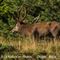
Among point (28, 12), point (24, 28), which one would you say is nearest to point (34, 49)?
point (28, 12)

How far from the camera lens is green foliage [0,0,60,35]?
1747 cm

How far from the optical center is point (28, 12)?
19562 millimetres

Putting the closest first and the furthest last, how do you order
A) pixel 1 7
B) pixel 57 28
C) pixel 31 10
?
pixel 1 7
pixel 57 28
pixel 31 10

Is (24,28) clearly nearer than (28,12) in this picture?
No

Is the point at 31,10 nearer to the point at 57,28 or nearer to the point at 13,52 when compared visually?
the point at 57,28

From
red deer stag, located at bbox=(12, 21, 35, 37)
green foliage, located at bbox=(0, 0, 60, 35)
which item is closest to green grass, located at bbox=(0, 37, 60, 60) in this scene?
green foliage, located at bbox=(0, 0, 60, 35)

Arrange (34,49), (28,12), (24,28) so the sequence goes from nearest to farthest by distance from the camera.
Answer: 1. (34,49)
2. (28,12)
3. (24,28)

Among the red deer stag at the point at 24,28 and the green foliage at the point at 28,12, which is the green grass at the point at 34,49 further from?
the red deer stag at the point at 24,28

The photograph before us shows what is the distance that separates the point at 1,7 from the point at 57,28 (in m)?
3.71

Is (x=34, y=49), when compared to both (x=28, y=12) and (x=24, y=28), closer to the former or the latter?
(x=28, y=12)

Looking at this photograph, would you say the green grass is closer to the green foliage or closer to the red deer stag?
the green foliage

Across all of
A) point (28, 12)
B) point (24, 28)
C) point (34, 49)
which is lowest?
point (24, 28)

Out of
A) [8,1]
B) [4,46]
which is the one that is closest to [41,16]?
[8,1]

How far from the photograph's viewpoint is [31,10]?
819 inches
